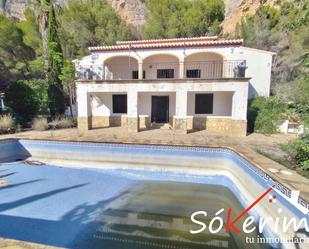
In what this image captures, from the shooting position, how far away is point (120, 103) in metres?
17.2

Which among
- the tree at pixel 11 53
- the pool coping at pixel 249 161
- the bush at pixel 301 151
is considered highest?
the tree at pixel 11 53

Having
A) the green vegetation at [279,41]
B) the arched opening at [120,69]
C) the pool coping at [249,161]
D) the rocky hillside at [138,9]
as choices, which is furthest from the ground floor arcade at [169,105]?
the rocky hillside at [138,9]

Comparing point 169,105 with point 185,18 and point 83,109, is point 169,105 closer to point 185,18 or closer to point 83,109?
point 83,109

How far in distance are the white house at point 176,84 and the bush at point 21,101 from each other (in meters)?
4.52

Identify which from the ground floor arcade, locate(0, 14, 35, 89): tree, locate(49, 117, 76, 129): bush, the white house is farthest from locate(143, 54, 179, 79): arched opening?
locate(0, 14, 35, 89): tree

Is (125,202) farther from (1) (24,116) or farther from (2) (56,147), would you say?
(1) (24,116)

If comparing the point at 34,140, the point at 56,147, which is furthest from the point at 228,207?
the point at 34,140

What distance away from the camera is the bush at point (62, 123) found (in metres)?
15.3

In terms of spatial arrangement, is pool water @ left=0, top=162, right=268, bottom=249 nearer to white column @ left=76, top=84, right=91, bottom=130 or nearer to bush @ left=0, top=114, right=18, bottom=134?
bush @ left=0, top=114, right=18, bottom=134

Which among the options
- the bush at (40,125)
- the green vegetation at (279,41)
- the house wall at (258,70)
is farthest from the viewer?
the green vegetation at (279,41)

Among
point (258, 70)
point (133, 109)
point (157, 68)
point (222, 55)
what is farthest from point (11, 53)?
point (258, 70)

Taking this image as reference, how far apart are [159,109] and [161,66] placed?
3637 millimetres

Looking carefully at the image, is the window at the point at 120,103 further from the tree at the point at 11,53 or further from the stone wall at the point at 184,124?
the tree at the point at 11,53

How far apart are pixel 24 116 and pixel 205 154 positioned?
15.0 m
